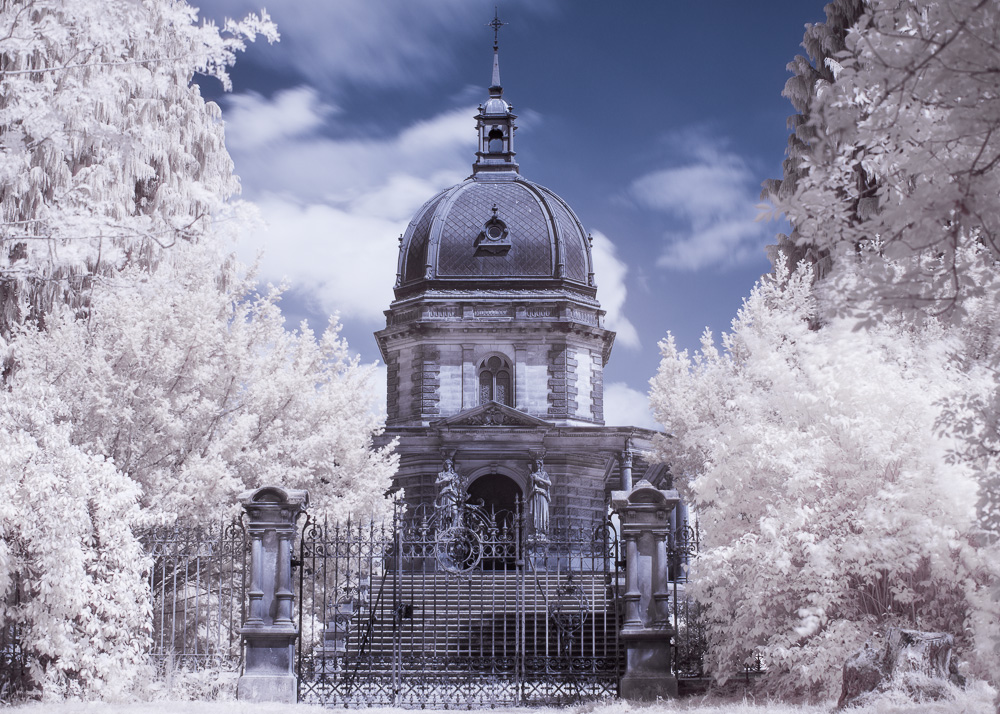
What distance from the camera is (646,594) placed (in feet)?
44.3

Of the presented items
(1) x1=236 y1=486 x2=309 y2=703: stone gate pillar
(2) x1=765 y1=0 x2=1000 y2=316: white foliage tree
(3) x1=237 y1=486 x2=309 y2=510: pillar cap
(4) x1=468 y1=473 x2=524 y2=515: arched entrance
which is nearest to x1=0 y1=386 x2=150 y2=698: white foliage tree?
(1) x1=236 y1=486 x2=309 y2=703: stone gate pillar

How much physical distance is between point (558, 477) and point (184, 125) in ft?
54.2

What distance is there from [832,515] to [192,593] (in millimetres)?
11918

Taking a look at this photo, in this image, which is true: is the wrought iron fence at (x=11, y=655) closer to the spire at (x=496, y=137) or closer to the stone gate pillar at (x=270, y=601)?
the stone gate pillar at (x=270, y=601)

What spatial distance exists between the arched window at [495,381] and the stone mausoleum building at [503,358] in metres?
0.05

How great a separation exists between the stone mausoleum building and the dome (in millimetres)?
54

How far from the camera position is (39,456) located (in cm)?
1238

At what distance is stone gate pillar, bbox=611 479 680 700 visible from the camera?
1312 cm

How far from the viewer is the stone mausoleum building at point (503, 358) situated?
32.6m

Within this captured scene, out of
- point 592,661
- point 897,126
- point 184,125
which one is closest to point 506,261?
point 184,125

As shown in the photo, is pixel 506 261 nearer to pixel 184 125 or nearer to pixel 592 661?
pixel 184 125

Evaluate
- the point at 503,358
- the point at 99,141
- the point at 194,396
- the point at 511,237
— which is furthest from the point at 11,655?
the point at 511,237

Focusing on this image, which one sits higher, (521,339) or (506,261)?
(506,261)

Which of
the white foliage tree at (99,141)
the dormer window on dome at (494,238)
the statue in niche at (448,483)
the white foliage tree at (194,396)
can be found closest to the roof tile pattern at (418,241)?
the dormer window on dome at (494,238)
